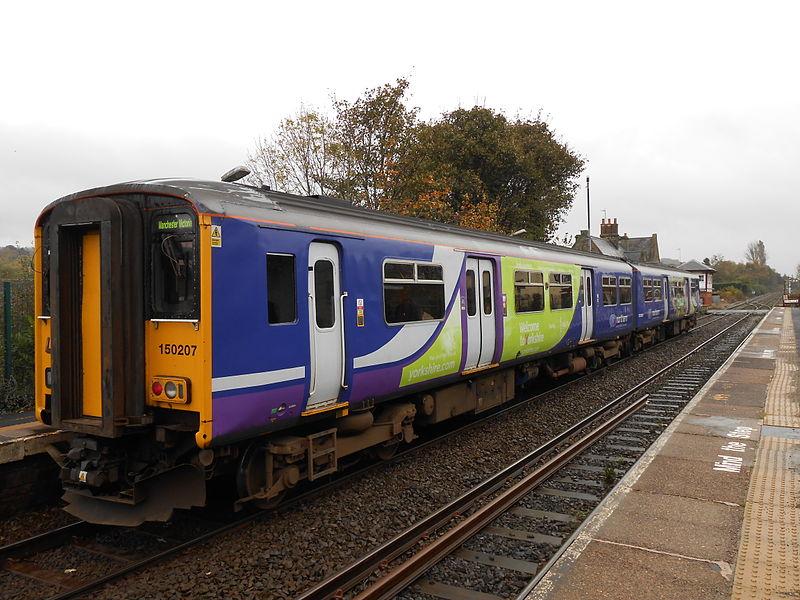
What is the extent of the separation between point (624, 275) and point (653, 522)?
12918 millimetres

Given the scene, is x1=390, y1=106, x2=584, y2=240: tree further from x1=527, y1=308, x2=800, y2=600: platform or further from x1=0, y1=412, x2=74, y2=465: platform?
x1=0, y1=412, x2=74, y2=465: platform

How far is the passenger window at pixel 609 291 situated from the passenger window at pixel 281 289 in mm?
11596

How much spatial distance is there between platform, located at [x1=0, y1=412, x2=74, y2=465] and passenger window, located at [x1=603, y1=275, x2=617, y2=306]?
12.8 meters

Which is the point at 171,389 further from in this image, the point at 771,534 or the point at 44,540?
the point at 771,534

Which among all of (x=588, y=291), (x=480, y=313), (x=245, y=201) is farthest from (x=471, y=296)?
(x=588, y=291)

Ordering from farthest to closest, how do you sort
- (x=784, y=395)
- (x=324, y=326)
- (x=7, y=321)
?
(x=784, y=395) < (x=7, y=321) < (x=324, y=326)

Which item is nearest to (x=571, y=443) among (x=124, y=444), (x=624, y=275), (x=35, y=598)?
(x=124, y=444)

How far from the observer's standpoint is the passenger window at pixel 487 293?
9.71 metres

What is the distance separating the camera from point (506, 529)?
19.9 ft

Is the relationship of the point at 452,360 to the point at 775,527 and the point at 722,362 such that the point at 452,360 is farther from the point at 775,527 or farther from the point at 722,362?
the point at 722,362

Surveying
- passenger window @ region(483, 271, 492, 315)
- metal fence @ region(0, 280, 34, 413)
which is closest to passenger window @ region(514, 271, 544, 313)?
passenger window @ region(483, 271, 492, 315)

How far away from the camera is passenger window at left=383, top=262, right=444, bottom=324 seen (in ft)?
24.0

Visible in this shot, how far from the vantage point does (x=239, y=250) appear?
17.3 ft

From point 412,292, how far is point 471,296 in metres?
1.83
